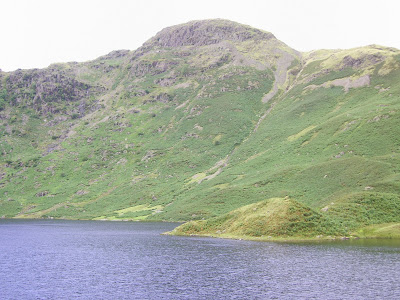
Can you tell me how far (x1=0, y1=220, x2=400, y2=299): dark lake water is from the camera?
4562 cm

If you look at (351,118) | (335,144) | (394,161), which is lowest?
(394,161)

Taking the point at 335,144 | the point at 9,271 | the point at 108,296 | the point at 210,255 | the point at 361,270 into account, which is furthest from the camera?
the point at 335,144

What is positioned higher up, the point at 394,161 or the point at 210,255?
the point at 394,161

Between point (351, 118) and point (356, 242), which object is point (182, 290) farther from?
point (351, 118)

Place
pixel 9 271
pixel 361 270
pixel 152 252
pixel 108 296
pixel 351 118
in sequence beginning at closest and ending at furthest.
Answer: pixel 108 296, pixel 361 270, pixel 9 271, pixel 152 252, pixel 351 118

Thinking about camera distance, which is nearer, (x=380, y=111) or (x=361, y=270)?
(x=361, y=270)

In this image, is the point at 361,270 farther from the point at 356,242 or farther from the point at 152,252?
the point at 152,252

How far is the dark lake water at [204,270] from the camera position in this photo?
45625 millimetres

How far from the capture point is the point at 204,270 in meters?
57.9

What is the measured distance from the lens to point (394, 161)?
11656cm

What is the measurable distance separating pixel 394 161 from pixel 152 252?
84.2 metres

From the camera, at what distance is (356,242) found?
79000 millimetres

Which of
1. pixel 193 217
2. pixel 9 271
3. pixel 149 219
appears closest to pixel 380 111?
pixel 193 217

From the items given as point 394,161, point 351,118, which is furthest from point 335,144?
point 394,161
